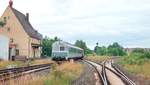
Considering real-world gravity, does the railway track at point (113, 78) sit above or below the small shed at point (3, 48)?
below

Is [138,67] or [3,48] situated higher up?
[3,48]

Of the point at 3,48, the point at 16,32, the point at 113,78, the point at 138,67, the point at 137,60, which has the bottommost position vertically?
the point at 113,78

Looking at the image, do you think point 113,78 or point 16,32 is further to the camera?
point 16,32

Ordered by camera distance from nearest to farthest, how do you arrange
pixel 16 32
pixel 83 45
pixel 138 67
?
pixel 138 67, pixel 16 32, pixel 83 45

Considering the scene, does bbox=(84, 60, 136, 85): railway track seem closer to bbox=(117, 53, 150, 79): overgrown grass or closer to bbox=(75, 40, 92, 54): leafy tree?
bbox=(117, 53, 150, 79): overgrown grass

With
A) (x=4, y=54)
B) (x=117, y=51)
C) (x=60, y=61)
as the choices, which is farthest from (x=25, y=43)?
(x=117, y=51)

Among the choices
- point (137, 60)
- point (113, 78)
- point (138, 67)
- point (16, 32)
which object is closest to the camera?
point (113, 78)

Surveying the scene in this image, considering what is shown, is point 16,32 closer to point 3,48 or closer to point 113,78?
point 3,48

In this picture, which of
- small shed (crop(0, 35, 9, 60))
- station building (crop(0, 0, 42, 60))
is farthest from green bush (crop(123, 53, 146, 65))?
station building (crop(0, 0, 42, 60))

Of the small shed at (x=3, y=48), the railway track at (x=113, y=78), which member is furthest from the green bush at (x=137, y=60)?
the small shed at (x=3, y=48)

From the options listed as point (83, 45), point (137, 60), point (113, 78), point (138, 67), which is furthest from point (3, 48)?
point (83, 45)

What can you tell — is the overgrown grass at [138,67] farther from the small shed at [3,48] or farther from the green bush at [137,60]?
the small shed at [3,48]

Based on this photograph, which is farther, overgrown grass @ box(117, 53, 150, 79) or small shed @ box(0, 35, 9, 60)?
small shed @ box(0, 35, 9, 60)

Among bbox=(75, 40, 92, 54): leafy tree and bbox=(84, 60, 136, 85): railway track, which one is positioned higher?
bbox=(75, 40, 92, 54): leafy tree
